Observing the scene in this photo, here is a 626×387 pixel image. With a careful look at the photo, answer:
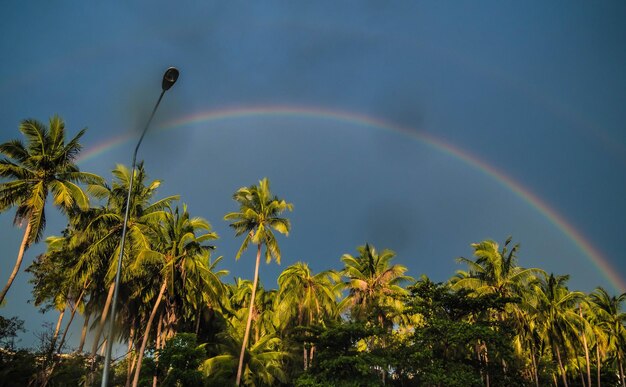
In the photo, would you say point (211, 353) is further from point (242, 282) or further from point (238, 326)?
point (242, 282)

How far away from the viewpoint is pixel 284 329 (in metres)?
43.0

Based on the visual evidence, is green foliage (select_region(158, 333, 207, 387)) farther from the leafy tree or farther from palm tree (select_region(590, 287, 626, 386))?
palm tree (select_region(590, 287, 626, 386))

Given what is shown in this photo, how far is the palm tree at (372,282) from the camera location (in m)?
40.4

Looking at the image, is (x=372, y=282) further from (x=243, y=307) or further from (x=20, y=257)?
(x=20, y=257)

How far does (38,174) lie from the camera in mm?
22453

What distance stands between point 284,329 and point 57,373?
2380cm

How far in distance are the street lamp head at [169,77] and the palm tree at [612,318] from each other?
53222mm

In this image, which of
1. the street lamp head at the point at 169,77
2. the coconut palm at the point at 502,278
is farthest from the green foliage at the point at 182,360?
the coconut palm at the point at 502,278

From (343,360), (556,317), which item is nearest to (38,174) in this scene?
(343,360)

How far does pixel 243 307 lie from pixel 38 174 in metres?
29.5

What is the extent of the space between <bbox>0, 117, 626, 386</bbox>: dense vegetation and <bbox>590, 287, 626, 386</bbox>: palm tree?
0.26 metres

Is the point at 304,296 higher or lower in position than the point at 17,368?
higher

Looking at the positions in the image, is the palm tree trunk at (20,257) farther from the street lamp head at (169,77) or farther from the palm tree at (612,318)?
the palm tree at (612,318)

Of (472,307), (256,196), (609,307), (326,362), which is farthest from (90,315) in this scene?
(609,307)
